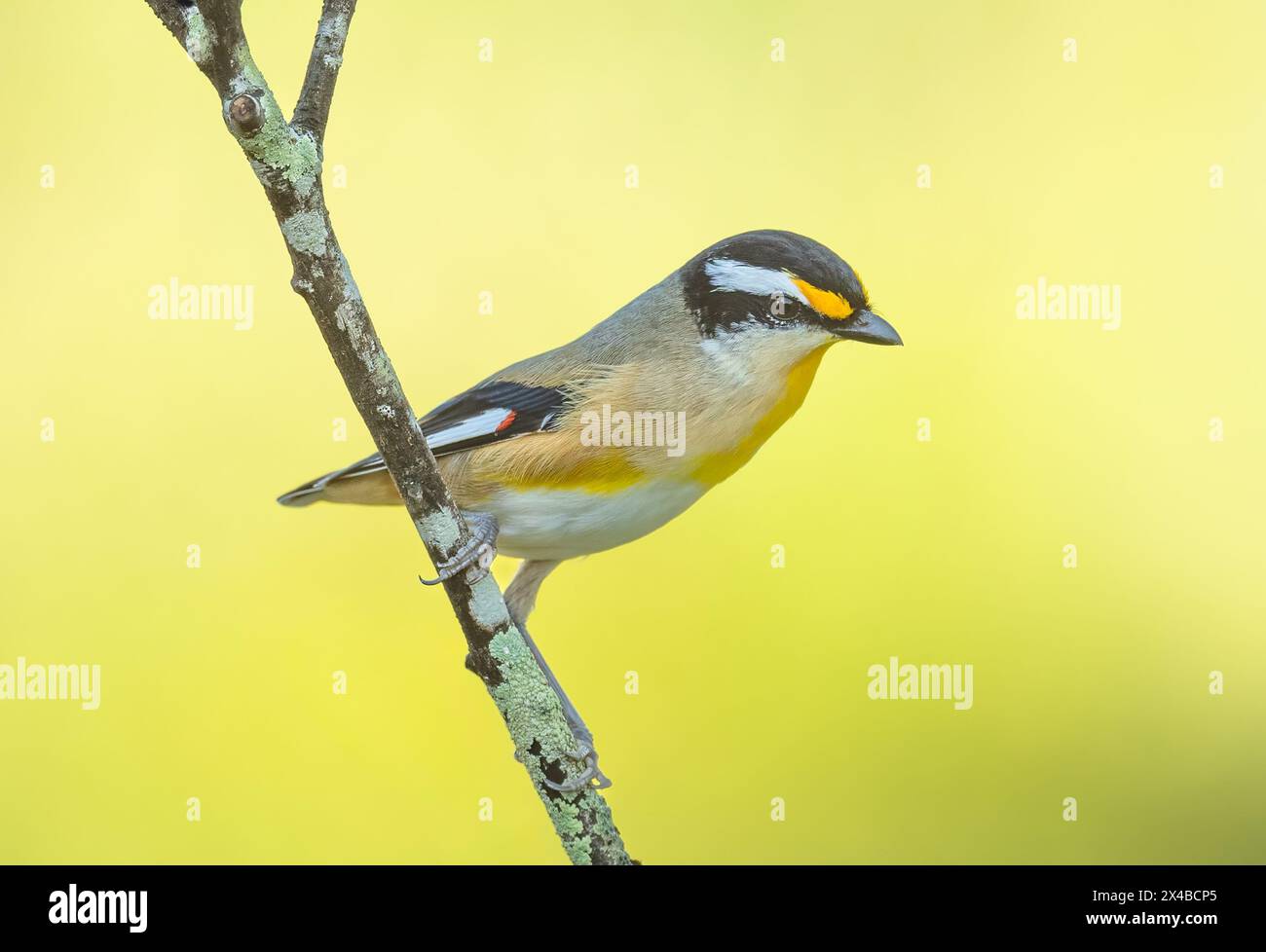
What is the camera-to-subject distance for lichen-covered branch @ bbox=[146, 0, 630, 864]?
158cm

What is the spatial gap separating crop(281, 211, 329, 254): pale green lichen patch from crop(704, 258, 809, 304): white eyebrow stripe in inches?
37.5

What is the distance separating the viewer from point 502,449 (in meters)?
2.38

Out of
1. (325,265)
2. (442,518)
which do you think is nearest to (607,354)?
(442,518)

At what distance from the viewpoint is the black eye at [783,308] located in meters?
2.29

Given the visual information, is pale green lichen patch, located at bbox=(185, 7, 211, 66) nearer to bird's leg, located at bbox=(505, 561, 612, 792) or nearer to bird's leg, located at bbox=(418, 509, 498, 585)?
bird's leg, located at bbox=(418, 509, 498, 585)

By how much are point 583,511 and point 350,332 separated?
2.44ft

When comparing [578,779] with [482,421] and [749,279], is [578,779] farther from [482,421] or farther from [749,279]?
[749,279]

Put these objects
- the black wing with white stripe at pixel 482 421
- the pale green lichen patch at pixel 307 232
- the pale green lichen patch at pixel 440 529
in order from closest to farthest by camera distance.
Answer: the pale green lichen patch at pixel 307 232 → the pale green lichen patch at pixel 440 529 → the black wing with white stripe at pixel 482 421

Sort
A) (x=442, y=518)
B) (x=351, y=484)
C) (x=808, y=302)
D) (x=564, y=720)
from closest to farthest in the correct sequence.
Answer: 1. (x=442, y=518)
2. (x=564, y=720)
3. (x=808, y=302)
4. (x=351, y=484)

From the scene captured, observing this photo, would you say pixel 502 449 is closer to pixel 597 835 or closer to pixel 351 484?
pixel 351 484

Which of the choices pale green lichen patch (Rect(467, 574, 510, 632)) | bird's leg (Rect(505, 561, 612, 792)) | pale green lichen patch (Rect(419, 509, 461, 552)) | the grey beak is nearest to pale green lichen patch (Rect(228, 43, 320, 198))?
pale green lichen patch (Rect(419, 509, 461, 552))

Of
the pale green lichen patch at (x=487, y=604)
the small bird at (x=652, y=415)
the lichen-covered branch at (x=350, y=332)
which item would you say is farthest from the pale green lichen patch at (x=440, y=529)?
the small bird at (x=652, y=415)

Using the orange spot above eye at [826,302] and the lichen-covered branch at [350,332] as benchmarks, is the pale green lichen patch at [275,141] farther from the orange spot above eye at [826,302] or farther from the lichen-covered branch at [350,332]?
the orange spot above eye at [826,302]

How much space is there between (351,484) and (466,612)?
0.58 m
